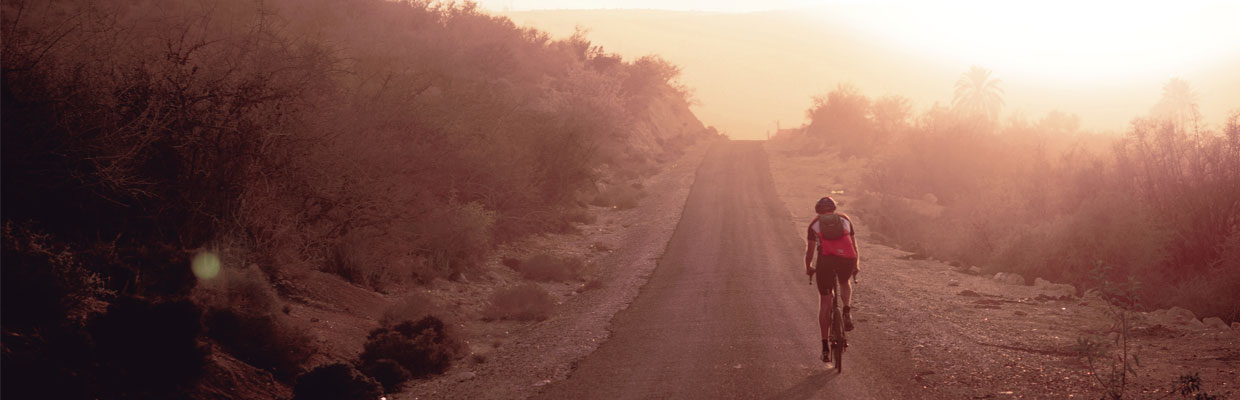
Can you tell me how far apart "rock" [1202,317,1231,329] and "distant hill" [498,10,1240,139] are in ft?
240

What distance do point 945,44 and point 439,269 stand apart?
648ft

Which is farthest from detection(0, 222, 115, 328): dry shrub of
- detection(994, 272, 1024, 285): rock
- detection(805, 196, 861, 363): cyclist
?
detection(994, 272, 1024, 285): rock

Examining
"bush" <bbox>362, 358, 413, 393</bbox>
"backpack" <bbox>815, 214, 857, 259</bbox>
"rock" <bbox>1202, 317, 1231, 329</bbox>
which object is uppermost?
"backpack" <bbox>815, 214, 857, 259</bbox>

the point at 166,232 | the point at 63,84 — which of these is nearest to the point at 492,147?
the point at 166,232

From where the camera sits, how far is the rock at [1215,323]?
40.0 feet

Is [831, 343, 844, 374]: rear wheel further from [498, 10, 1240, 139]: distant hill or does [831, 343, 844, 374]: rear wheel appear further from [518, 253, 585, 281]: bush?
[498, 10, 1240, 139]: distant hill

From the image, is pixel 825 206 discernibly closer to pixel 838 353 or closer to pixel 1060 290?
pixel 838 353

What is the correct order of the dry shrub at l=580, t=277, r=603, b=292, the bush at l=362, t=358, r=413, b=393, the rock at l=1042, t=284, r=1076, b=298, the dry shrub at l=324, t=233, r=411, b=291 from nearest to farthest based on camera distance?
the bush at l=362, t=358, r=413, b=393 → the dry shrub at l=324, t=233, r=411, b=291 → the rock at l=1042, t=284, r=1076, b=298 → the dry shrub at l=580, t=277, r=603, b=292

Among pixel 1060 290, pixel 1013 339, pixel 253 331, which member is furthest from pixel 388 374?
pixel 1060 290

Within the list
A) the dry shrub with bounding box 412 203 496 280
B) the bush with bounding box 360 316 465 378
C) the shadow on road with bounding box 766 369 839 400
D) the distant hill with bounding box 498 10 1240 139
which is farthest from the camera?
the distant hill with bounding box 498 10 1240 139

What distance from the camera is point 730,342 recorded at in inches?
447

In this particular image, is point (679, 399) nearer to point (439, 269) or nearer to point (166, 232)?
point (166, 232)

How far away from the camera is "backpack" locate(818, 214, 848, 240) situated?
9.86 meters

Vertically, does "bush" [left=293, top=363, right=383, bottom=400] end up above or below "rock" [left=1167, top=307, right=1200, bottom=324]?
above
